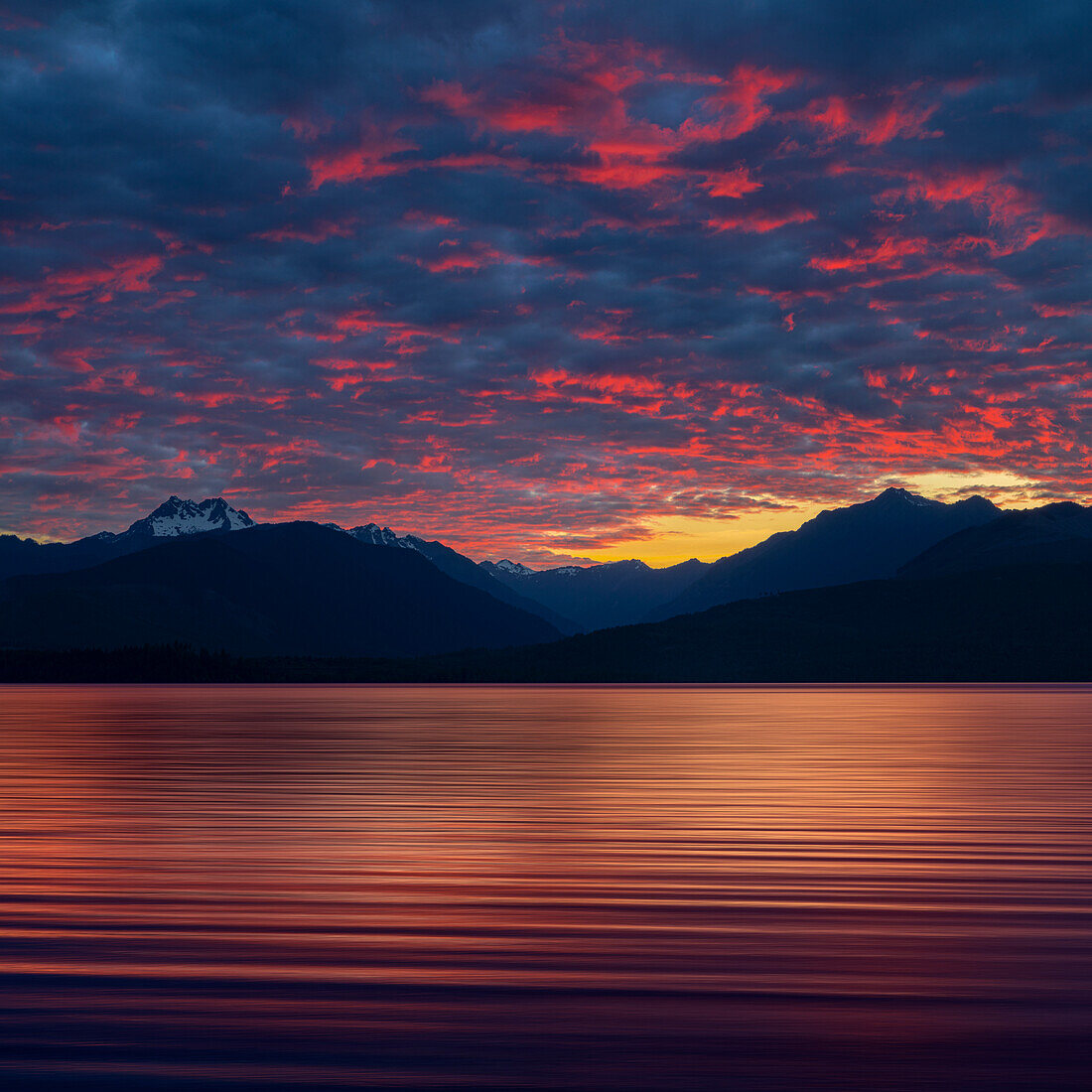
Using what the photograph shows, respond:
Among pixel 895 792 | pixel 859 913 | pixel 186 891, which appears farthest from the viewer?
pixel 895 792

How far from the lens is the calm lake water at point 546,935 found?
9250 mm

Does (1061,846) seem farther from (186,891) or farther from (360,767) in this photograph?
(360,767)

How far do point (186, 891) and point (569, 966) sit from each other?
22.0 feet

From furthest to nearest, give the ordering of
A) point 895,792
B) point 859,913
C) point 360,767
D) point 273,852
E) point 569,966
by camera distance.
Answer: point 360,767, point 895,792, point 273,852, point 859,913, point 569,966

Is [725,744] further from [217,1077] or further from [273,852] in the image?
[217,1077]

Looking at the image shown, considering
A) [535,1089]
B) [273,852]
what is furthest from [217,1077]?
[273,852]

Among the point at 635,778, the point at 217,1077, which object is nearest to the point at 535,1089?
the point at 217,1077

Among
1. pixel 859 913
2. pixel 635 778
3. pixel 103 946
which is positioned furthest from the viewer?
pixel 635 778

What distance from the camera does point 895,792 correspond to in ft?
95.2

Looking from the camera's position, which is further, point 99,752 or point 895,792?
point 99,752

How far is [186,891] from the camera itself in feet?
52.5

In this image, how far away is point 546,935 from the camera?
13.3 m

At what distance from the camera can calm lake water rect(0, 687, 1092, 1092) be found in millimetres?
9250

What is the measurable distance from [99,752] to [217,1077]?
125 ft
